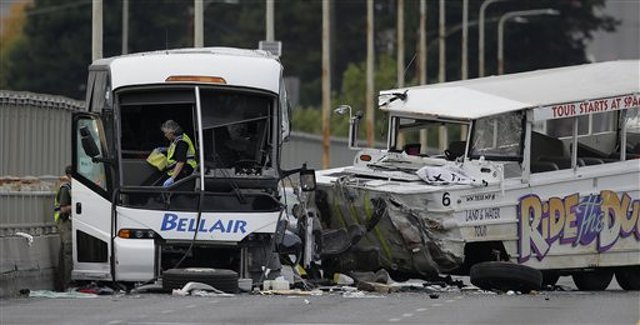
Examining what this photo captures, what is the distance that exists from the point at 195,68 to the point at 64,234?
Answer: 2880 mm

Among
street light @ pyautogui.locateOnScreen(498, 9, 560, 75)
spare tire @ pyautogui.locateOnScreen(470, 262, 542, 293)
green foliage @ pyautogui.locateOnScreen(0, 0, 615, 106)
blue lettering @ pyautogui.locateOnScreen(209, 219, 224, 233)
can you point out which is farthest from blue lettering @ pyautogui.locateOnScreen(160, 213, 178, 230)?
green foliage @ pyautogui.locateOnScreen(0, 0, 615, 106)

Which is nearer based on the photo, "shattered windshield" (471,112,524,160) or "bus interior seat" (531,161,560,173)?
"shattered windshield" (471,112,524,160)

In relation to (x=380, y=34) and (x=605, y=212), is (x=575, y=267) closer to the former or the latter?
(x=605, y=212)

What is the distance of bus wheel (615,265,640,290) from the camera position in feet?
93.8

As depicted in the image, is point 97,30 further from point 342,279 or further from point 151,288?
point 151,288

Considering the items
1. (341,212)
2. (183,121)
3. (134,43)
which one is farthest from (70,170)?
(134,43)

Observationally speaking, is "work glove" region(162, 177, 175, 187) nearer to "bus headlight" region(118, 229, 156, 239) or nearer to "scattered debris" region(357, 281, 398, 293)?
"bus headlight" region(118, 229, 156, 239)

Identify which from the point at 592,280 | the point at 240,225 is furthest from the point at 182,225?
the point at 592,280

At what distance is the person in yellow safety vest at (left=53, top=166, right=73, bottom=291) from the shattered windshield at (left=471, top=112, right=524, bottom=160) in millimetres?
5606

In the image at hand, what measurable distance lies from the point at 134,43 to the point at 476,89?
79471 millimetres

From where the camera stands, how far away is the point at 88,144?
25.0 meters

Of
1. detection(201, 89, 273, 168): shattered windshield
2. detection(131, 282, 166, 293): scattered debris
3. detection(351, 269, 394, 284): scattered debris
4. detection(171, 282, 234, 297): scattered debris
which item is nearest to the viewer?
detection(171, 282, 234, 297): scattered debris

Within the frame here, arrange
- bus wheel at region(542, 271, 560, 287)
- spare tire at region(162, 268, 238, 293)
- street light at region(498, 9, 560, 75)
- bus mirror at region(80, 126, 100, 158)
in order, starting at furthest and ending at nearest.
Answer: street light at region(498, 9, 560, 75) < bus wheel at region(542, 271, 560, 287) < bus mirror at region(80, 126, 100, 158) < spare tire at region(162, 268, 238, 293)

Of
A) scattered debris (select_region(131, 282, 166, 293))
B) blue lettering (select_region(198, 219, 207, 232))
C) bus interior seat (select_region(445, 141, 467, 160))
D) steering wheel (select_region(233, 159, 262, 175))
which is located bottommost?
scattered debris (select_region(131, 282, 166, 293))
